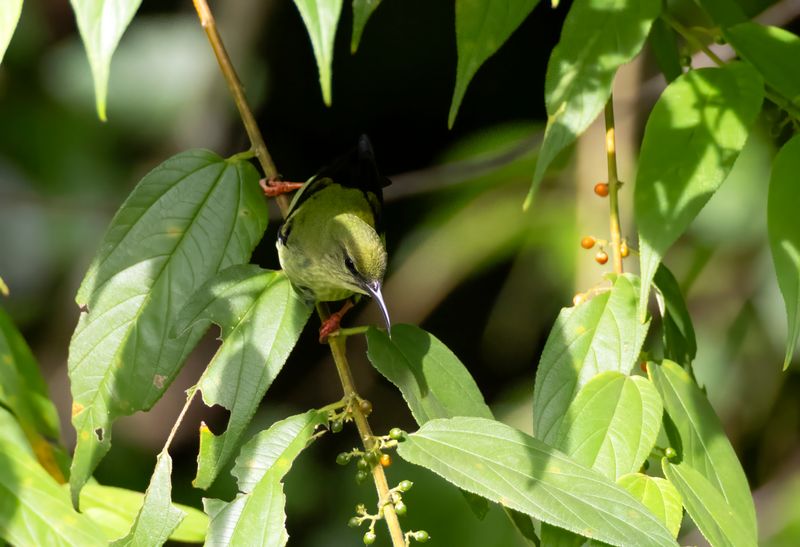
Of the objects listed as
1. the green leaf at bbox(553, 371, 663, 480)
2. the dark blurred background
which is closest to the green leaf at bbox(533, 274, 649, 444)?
the green leaf at bbox(553, 371, 663, 480)

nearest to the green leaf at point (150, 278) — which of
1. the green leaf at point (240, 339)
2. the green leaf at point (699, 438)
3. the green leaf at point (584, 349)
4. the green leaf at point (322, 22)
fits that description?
the green leaf at point (240, 339)

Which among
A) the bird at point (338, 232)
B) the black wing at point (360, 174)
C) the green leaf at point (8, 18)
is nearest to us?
the green leaf at point (8, 18)

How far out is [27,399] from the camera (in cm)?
254

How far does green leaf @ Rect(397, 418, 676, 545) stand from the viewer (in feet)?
5.41

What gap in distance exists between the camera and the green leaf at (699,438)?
6.56 ft

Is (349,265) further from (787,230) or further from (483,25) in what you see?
(787,230)

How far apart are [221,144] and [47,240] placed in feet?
3.36

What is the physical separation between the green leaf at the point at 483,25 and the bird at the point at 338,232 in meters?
0.97

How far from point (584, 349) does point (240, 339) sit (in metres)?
0.69

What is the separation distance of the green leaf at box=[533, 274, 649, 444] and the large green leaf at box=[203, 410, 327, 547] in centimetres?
43

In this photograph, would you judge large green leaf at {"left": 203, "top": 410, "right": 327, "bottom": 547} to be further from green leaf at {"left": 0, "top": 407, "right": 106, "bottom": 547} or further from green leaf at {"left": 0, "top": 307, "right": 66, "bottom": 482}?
green leaf at {"left": 0, "top": 307, "right": 66, "bottom": 482}

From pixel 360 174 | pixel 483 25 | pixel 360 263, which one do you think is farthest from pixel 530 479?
pixel 360 174

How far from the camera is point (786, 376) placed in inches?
199

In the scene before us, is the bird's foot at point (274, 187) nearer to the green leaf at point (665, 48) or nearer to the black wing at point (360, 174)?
the black wing at point (360, 174)
